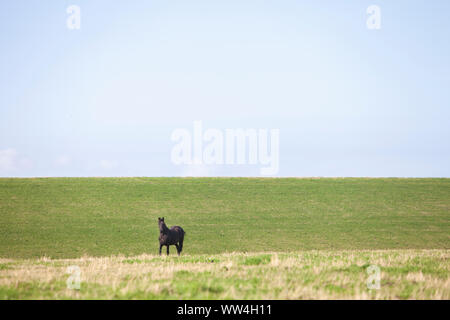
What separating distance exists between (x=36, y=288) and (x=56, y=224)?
106 feet

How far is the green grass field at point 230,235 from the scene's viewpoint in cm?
973

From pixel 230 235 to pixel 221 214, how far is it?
701cm

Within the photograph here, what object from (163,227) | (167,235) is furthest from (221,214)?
(163,227)

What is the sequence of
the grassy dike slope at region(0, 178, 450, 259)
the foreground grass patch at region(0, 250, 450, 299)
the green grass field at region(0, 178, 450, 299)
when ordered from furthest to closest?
1. the grassy dike slope at region(0, 178, 450, 259)
2. the green grass field at region(0, 178, 450, 299)
3. the foreground grass patch at region(0, 250, 450, 299)

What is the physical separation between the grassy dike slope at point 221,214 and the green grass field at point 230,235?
0.14 meters

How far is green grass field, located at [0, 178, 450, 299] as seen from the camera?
9727 mm

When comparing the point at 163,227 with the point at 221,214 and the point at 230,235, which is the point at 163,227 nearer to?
the point at 230,235

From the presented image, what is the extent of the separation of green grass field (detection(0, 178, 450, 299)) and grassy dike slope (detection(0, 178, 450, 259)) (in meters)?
0.14

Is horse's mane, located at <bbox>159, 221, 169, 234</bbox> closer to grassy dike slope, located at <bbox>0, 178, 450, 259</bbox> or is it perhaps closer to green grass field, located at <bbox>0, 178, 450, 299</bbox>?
green grass field, located at <bbox>0, 178, 450, 299</bbox>

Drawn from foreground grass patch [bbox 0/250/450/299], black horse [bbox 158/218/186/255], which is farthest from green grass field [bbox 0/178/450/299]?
black horse [bbox 158/218/186/255]

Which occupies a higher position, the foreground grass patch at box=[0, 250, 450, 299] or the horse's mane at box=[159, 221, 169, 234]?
the horse's mane at box=[159, 221, 169, 234]

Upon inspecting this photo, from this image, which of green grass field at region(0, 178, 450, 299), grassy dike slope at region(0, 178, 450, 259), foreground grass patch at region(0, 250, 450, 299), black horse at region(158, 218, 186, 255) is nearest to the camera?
foreground grass patch at region(0, 250, 450, 299)

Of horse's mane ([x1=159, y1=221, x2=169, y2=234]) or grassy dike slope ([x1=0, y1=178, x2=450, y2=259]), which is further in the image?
grassy dike slope ([x1=0, y1=178, x2=450, y2=259])

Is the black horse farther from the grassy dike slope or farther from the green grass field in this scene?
the grassy dike slope
